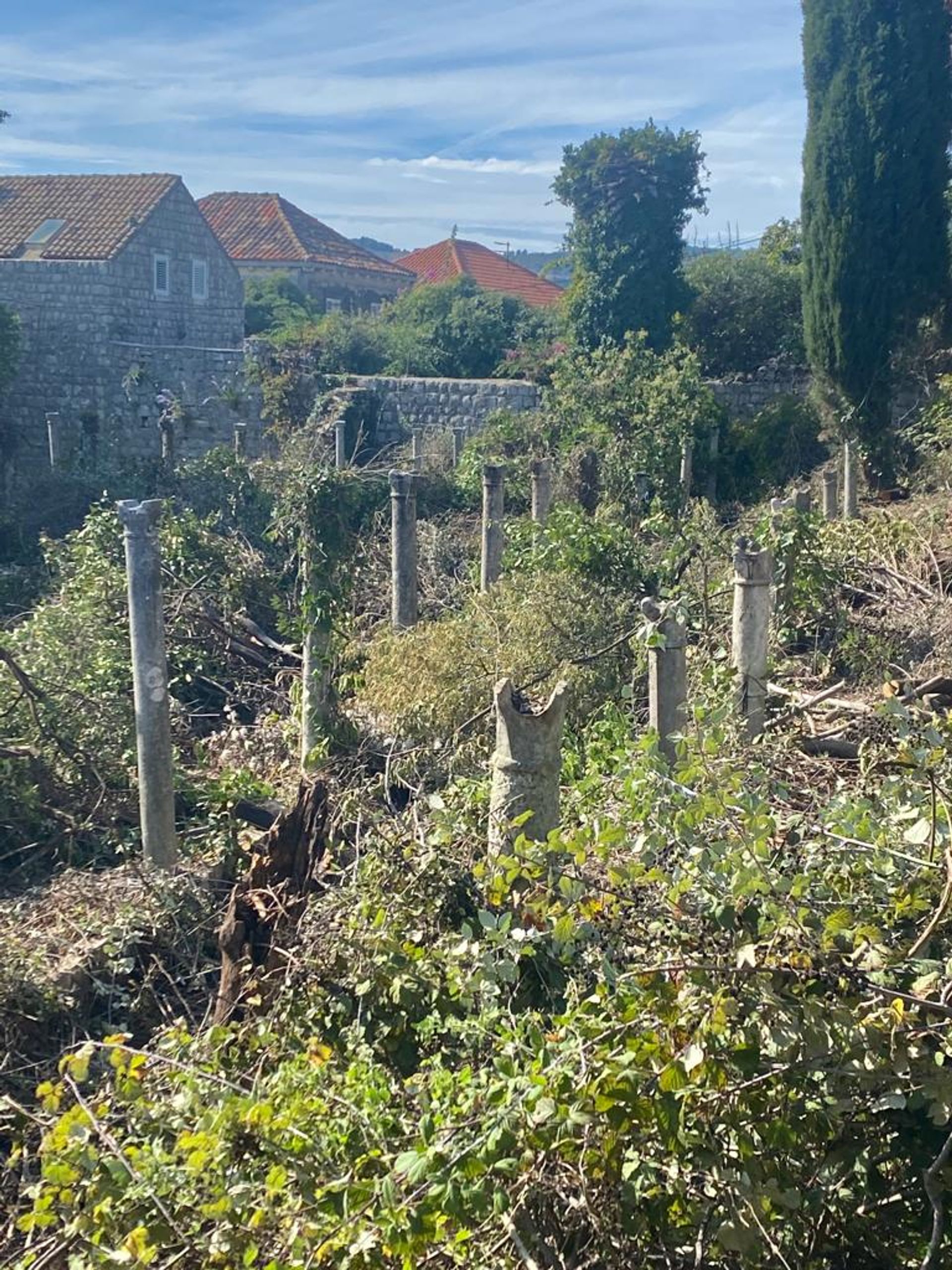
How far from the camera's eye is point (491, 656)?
6.37m

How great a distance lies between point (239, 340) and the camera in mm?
21531

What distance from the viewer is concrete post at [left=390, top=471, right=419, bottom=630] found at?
7.48 metres

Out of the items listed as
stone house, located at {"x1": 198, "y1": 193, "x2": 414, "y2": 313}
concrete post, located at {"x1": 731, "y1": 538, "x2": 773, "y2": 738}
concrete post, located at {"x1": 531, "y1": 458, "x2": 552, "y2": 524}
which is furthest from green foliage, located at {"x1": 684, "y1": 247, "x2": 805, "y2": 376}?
stone house, located at {"x1": 198, "y1": 193, "x2": 414, "y2": 313}

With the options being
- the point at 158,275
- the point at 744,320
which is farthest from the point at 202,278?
the point at 744,320

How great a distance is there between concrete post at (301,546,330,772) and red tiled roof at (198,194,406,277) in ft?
91.5

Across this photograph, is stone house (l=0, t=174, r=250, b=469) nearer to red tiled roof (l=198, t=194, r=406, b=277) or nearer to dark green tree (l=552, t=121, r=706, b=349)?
dark green tree (l=552, t=121, r=706, b=349)

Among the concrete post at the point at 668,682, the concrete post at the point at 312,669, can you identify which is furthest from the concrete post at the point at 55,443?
the concrete post at the point at 668,682

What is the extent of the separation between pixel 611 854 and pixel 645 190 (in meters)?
15.7

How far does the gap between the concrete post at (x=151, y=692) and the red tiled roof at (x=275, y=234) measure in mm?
28863

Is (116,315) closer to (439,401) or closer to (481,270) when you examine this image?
(439,401)

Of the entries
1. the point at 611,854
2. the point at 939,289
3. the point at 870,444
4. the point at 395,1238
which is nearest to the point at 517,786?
the point at 611,854

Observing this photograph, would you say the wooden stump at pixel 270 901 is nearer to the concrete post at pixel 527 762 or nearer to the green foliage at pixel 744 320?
the concrete post at pixel 527 762

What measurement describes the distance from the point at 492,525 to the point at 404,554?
2.85 ft

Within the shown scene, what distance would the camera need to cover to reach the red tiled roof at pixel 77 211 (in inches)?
765
